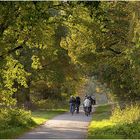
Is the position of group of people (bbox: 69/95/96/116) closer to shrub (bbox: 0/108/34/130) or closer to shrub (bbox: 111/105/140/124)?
shrub (bbox: 111/105/140/124)

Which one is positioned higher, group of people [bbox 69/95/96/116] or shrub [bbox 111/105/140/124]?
group of people [bbox 69/95/96/116]

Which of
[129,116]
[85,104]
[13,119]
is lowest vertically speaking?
[129,116]

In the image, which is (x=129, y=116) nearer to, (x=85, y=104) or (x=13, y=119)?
(x=13, y=119)

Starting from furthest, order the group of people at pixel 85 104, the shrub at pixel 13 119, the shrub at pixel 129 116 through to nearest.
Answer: the group of people at pixel 85 104, the shrub at pixel 129 116, the shrub at pixel 13 119

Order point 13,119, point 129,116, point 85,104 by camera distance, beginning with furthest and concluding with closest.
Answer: point 85,104 < point 129,116 < point 13,119

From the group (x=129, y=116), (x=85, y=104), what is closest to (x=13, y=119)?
(x=129, y=116)

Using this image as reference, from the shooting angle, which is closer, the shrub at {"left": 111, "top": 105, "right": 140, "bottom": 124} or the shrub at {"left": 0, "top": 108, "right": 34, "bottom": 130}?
the shrub at {"left": 0, "top": 108, "right": 34, "bottom": 130}

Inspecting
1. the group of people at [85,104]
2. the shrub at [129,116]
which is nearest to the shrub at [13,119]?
the shrub at [129,116]

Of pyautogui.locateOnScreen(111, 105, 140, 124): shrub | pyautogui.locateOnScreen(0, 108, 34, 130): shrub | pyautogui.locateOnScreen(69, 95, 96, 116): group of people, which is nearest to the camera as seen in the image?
pyautogui.locateOnScreen(0, 108, 34, 130): shrub

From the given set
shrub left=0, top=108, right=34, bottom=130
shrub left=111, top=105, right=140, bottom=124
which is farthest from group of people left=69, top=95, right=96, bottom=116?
shrub left=0, top=108, right=34, bottom=130

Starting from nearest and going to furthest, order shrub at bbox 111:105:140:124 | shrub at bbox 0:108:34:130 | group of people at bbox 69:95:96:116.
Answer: shrub at bbox 0:108:34:130
shrub at bbox 111:105:140:124
group of people at bbox 69:95:96:116

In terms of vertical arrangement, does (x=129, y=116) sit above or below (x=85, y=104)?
below

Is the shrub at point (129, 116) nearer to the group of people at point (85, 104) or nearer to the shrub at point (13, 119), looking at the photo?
the shrub at point (13, 119)

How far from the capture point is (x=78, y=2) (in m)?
18.5
